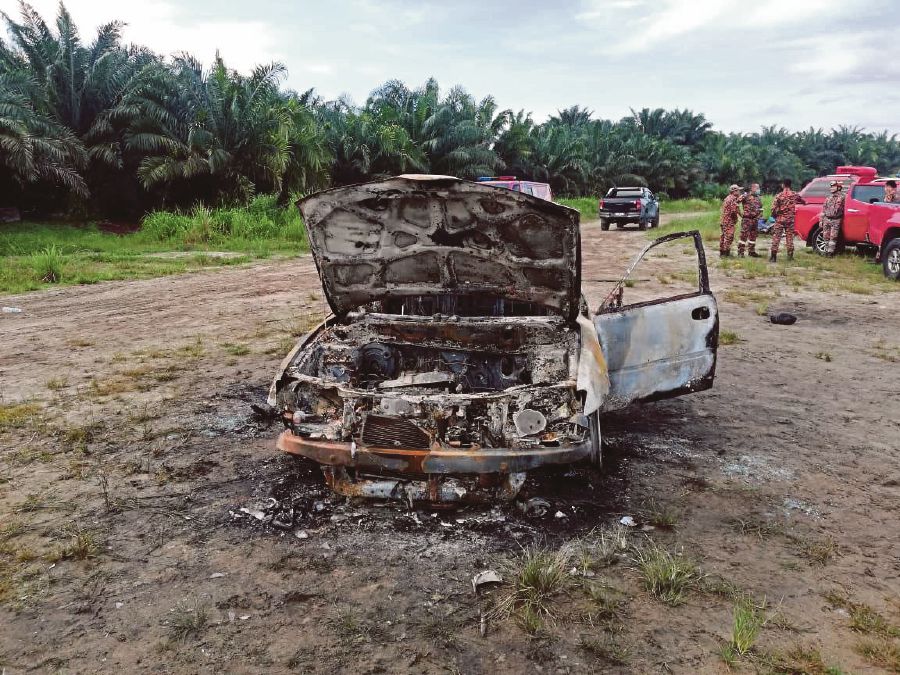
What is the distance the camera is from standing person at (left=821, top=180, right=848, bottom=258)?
1354 cm

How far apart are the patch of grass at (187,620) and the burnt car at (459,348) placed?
963 millimetres

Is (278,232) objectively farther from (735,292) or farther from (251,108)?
(735,292)

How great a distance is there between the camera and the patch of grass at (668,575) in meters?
3.09

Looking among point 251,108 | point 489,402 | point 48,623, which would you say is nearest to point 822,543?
point 489,402

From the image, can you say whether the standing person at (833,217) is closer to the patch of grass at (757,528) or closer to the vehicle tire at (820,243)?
the vehicle tire at (820,243)

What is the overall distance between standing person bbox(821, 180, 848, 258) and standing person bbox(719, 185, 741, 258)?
Answer: 1.73m

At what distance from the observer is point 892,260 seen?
1183 cm

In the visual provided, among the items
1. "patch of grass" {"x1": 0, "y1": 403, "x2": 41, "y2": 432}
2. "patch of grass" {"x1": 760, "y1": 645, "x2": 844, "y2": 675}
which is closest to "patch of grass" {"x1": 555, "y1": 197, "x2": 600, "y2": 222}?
"patch of grass" {"x1": 0, "y1": 403, "x2": 41, "y2": 432}

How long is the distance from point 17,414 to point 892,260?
1302 cm

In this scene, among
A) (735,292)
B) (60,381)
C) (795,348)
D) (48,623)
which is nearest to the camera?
(48,623)

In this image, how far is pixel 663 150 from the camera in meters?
42.9

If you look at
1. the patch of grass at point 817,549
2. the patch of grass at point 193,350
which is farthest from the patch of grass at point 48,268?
the patch of grass at point 817,549

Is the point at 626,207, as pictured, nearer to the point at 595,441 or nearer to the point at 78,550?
the point at 595,441

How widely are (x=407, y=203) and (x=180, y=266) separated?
10836 mm
